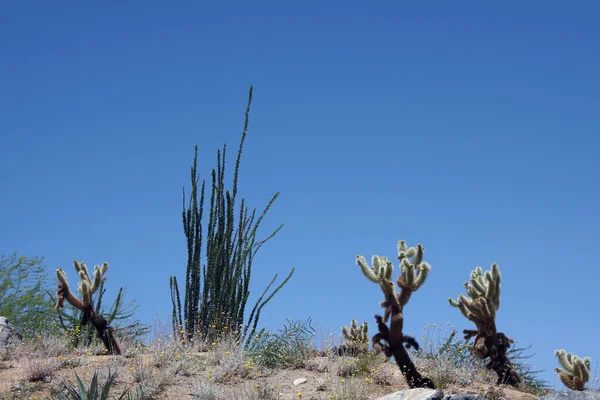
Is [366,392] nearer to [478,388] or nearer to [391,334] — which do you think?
[391,334]

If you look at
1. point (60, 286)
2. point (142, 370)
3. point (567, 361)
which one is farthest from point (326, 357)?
point (60, 286)

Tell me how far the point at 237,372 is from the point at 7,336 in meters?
5.60

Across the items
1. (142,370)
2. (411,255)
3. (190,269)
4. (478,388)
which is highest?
(190,269)

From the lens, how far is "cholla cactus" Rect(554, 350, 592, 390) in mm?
10617

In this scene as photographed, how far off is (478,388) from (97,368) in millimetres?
5958

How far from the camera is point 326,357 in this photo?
1195 centimetres

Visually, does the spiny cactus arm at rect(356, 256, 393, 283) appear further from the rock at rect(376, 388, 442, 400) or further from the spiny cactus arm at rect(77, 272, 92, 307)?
the spiny cactus arm at rect(77, 272, 92, 307)

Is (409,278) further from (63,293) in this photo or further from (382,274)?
(63,293)

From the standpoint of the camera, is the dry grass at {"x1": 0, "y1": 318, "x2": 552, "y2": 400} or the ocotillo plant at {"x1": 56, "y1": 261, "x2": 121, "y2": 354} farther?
the ocotillo plant at {"x1": 56, "y1": 261, "x2": 121, "y2": 354}

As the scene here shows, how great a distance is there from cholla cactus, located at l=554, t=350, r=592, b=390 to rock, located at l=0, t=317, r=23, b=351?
32.6 feet

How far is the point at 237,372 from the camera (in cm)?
1095

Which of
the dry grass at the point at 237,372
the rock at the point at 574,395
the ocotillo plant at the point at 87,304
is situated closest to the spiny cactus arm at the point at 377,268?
the dry grass at the point at 237,372

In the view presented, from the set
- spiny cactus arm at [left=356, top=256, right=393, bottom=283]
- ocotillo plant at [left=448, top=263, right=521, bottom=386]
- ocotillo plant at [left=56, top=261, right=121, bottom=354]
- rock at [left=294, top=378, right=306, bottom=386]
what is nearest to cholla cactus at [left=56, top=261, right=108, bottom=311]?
ocotillo plant at [left=56, top=261, right=121, bottom=354]

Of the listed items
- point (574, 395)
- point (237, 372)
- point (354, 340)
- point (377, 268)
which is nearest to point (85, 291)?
point (237, 372)
